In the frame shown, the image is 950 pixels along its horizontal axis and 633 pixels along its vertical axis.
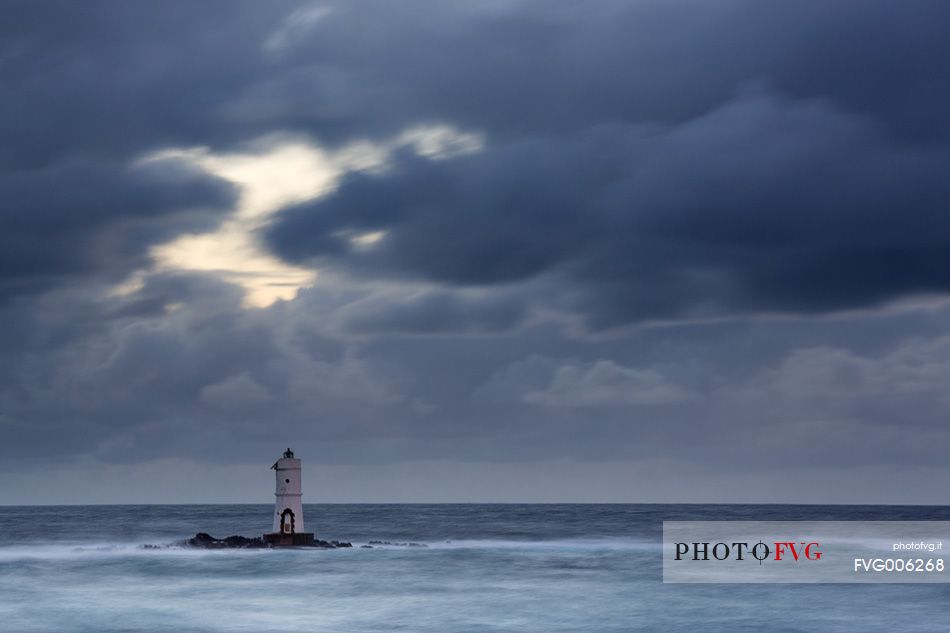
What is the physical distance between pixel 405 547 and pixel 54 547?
22.0 m

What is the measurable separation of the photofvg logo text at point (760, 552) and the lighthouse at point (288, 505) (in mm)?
16657

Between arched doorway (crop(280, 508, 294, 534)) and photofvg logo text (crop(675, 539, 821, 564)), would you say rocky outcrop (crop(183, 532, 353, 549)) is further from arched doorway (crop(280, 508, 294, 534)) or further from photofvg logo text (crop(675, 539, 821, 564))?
photofvg logo text (crop(675, 539, 821, 564))

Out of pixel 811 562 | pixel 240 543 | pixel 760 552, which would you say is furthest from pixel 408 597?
pixel 760 552

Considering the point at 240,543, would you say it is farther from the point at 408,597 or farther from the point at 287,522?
the point at 408,597

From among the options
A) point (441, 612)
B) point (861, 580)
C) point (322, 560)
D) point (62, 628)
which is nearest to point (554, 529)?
point (322, 560)

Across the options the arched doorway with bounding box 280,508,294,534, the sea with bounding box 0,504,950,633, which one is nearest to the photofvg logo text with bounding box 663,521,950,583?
the sea with bounding box 0,504,950,633

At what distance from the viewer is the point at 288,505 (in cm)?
4866

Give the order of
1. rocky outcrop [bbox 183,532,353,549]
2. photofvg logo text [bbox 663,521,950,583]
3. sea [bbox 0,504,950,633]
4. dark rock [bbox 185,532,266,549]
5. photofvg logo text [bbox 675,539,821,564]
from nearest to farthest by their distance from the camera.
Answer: sea [bbox 0,504,950,633], photofvg logo text [bbox 663,521,950,583], rocky outcrop [bbox 183,532,353,549], photofvg logo text [bbox 675,539,821,564], dark rock [bbox 185,532,266,549]

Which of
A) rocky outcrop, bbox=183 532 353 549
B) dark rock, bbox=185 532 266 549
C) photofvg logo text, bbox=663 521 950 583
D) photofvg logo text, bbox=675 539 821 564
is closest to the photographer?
photofvg logo text, bbox=663 521 950 583

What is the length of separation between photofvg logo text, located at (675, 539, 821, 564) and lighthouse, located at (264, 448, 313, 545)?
54.6 feet

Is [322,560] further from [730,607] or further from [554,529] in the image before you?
[554,529]

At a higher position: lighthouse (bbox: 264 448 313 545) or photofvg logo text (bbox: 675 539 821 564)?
lighthouse (bbox: 264 448 313 545)

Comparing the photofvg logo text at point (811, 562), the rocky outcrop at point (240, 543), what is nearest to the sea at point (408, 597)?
the rocky outcrop at point (240, 543)

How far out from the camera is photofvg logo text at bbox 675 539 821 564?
51.0 metres
